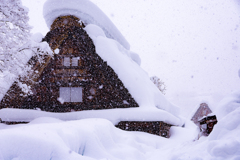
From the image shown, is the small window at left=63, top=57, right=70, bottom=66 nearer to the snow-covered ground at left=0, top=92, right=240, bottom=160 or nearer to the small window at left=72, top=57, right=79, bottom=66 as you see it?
the small window at left=72, top=57, right=79, bottom=66

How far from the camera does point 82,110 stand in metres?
8.52

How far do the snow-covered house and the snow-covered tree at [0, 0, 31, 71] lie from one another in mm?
1824

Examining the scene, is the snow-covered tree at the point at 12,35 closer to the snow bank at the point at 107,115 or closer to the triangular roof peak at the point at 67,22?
the snow bank at the point at 107,115

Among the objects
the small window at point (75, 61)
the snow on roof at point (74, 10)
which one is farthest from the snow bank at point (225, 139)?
the snow on roof at point (74, 10)

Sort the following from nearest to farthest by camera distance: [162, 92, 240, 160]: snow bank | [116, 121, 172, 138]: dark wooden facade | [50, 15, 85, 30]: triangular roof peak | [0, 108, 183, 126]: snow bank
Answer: [162, 92, 240, 160]: snow bank
[0, 108, 183, 126]: snow bank
[116, 121, 172, 138]: dark wooden facade
[50, 15, 85, 30]: triangular roof peak

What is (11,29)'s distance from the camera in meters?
6.07

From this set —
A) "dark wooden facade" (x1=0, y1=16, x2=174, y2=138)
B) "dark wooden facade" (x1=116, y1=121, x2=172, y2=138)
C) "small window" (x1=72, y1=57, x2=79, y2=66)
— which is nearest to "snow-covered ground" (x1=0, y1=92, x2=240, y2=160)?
"dark wooden facade" (x1=116, y1=121, x2=172, y2=138)

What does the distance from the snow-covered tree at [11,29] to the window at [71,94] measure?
316 cm

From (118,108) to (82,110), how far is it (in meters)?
1.86

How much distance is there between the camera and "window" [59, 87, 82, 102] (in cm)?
888

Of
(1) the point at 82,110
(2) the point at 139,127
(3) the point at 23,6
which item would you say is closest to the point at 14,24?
(3) the point at 23,6

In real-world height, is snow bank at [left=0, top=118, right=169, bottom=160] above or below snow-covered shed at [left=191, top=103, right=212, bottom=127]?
below

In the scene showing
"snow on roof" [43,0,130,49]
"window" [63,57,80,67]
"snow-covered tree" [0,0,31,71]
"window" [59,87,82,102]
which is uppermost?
"snow on roof" [43,0,130,49]

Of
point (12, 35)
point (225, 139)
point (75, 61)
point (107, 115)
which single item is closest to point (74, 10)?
point (75, 61)
